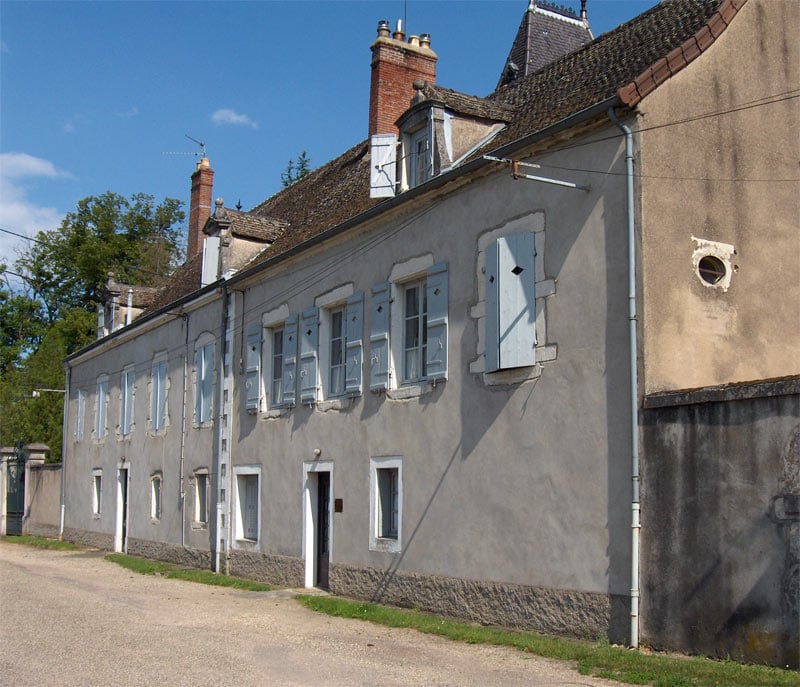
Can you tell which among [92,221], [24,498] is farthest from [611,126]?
[92,221]

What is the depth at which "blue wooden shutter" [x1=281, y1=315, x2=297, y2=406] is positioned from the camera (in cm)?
1616

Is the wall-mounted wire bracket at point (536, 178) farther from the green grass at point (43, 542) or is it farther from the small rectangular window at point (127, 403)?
the green grass at point (43, 542)

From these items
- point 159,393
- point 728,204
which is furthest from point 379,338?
point 159,393

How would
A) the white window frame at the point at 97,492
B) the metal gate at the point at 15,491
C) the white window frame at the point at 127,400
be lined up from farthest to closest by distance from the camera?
1. the metal gate at the point at 15,491
2. the white window frame at the point at 97,492
3. the white window frame at the point at 127,400

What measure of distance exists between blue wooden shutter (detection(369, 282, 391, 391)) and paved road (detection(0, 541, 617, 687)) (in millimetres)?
3290

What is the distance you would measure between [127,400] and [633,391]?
1764cm

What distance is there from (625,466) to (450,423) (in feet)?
10.2

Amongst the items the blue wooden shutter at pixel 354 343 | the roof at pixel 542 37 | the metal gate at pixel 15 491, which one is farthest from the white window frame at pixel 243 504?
the metal gate at pixel 15 491

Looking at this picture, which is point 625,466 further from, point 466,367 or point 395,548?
point 395,548

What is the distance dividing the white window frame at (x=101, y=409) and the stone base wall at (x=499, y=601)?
1385cm

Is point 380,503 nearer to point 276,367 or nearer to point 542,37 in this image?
point 276,367

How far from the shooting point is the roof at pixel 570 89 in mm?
10391

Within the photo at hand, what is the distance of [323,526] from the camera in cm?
1557

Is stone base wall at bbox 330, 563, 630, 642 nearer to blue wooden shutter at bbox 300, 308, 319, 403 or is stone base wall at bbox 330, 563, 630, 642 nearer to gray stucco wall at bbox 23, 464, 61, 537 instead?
blue wooden shutter at bbox 300, 308, 319, 403
